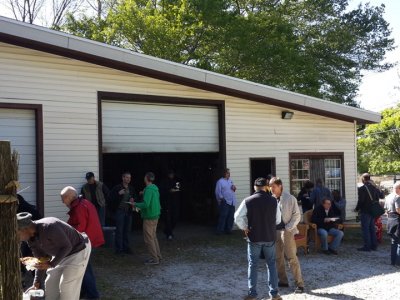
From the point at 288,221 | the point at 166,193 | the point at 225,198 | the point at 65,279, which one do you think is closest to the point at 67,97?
the point at 166,193

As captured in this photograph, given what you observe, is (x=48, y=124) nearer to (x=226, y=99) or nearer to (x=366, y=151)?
(x=226, y=99)

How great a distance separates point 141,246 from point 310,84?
1752 centimetres

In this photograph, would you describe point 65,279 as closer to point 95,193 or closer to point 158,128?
point 95,193

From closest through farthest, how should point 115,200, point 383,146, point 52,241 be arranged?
1. point 52,241
2. point 115,200
3. point 383,146

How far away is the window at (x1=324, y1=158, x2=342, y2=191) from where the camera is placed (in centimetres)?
1552

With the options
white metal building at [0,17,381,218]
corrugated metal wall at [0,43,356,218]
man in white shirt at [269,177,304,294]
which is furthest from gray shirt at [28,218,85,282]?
corrugated metal wall at [0,43,356,218]

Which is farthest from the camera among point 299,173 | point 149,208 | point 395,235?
point 299,173

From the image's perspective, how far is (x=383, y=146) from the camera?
31.3 metres

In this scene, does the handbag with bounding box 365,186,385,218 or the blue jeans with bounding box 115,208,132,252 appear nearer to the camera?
the blue jeans with bounding box 115,208,132,252

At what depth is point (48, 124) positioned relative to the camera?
10.3m

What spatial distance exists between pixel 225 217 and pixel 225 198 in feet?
1.66

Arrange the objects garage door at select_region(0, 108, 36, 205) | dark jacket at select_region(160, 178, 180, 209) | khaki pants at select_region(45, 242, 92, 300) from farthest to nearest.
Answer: dark jacket at select_region(160, 178, 180, 209), garage door at select_region(0, 108, 36, 205), khaki pants at select_region(45, 242, 92, 300)

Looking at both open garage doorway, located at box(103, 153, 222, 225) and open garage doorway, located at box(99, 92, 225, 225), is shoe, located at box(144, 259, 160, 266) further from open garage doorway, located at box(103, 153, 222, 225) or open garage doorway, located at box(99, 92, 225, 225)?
open garage doorway, located at box(103, 153, 222, 225)

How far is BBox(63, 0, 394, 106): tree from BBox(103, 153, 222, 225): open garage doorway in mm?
9035
